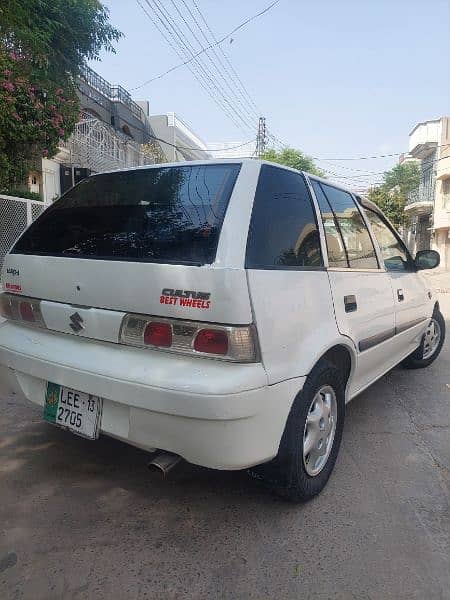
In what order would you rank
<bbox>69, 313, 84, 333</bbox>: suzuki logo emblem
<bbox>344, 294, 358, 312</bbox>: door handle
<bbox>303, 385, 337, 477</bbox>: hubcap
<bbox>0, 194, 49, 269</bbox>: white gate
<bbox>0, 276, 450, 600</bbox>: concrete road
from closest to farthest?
<bbox>0, 276, 450, 600</bbox>: concrete road < <bbox>69, 313, 84, 333</bbox>: suzuki logo emblem < <bbox>303, 385, 337, 477</bbox>: hubcap < <bbox>344, 294, 358, 312</bbox>: door handle < <bbox>0, 194, 49, 269</bbox>: white gate

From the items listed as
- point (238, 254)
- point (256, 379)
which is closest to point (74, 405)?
point (256, 379)

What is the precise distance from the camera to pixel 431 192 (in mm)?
31172

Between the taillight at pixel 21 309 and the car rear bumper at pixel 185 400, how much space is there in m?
0.35

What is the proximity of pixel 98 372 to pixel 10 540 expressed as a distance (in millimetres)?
849

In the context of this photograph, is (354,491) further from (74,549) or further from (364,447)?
(74,549)

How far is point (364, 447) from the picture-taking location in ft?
9.96

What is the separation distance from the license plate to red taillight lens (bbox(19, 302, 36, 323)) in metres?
0.39

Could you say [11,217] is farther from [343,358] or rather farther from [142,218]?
[343,358]

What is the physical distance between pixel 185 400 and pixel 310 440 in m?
0.88

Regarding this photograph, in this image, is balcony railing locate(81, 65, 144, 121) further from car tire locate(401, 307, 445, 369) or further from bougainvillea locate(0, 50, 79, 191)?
car tire locate(401, 307, 445, 369)

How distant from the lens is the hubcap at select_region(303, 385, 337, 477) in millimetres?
Result: 2342

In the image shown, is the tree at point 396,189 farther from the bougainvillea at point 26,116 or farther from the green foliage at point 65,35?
the bougainvillea at point 26,116

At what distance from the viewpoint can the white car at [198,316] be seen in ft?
6.09

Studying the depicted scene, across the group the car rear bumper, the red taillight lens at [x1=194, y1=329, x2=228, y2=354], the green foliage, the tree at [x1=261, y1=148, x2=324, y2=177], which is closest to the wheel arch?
the car rear bumper
